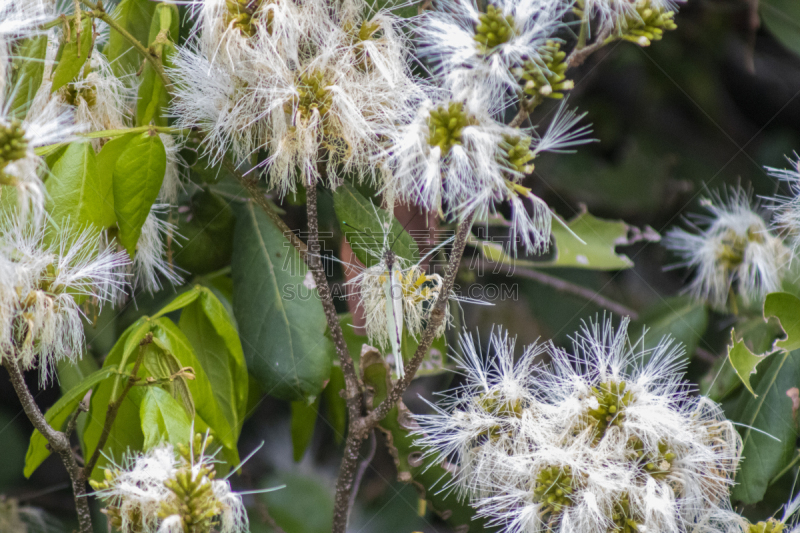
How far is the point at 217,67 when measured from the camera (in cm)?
45

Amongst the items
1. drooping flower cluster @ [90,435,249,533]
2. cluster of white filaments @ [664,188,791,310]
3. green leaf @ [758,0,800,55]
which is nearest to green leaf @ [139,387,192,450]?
drooping flower cluster @ [90,435,249,533]

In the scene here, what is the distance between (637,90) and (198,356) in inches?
24.3

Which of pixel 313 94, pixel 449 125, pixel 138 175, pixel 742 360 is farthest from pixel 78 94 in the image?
pixel 742 360

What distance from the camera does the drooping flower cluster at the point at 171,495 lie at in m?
0.38

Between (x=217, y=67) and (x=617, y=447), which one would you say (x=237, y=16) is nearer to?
(x=217, y=67)

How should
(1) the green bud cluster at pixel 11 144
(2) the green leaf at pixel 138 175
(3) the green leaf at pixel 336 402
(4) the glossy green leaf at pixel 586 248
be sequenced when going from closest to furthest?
(1) the green bud cluster at pixel 11 144
(2) the green leaf at pixel 138 175
(3) the green leaf at pixel 336 402
(4) the glossy green leaf at pixel 586 248

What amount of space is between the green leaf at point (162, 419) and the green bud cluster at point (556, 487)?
248 mm

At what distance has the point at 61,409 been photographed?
45 cm

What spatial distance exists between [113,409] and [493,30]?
14.4 inches

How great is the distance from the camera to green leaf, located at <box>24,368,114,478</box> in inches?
17.2

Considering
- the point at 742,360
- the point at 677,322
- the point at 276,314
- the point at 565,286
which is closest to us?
the point at 742,360

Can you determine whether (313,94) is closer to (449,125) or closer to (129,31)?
(449,125)

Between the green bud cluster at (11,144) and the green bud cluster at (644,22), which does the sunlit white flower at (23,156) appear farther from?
the green bud cluster at (644,22)

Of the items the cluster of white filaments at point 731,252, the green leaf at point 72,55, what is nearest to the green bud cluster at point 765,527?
the cluster of white filaments at point 731,252
